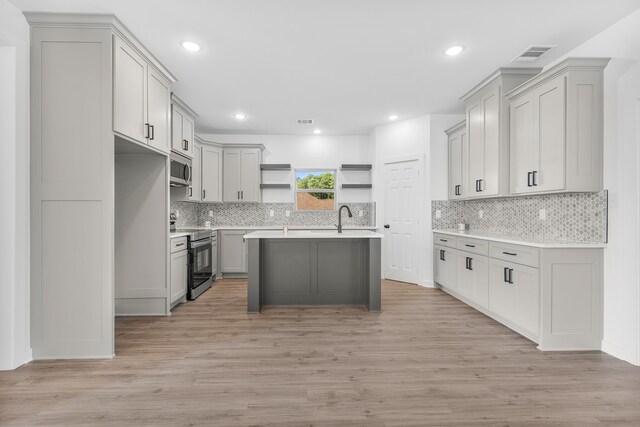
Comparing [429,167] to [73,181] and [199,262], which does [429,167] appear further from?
[73,181]

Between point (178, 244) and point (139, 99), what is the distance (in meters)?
1.84

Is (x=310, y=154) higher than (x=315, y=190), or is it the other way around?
(x=310, y=154)

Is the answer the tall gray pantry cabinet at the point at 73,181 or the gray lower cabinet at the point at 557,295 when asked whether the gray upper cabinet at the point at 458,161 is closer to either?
the gray lower cabinet at the point at 557,295

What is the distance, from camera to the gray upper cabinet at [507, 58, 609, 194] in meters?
2.90

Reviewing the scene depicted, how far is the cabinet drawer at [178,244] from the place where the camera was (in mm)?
4047

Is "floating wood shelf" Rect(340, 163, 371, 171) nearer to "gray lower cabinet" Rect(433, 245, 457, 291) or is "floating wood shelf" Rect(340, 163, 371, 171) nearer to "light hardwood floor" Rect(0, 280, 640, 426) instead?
"gray lower cabinet" Rect(433, 245, 457, 291)

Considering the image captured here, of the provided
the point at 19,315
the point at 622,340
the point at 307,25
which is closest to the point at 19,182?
the point at 19,315

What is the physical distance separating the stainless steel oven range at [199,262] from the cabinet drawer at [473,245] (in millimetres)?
3672

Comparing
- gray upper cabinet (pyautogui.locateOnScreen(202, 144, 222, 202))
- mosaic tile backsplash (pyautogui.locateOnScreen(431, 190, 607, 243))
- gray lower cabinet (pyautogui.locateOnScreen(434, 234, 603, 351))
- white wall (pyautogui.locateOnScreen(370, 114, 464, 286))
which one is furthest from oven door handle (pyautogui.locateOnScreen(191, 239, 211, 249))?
gray lower cabinet (pyautogui.locateOnScreen(434, 234, 603, 351))

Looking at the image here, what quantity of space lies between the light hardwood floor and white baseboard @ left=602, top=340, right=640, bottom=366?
3.1 inches

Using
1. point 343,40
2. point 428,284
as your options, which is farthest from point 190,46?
point 428,284

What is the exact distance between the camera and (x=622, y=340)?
8.84ft

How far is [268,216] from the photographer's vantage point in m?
6.66

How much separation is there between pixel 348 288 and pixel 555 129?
2822 millimetres
